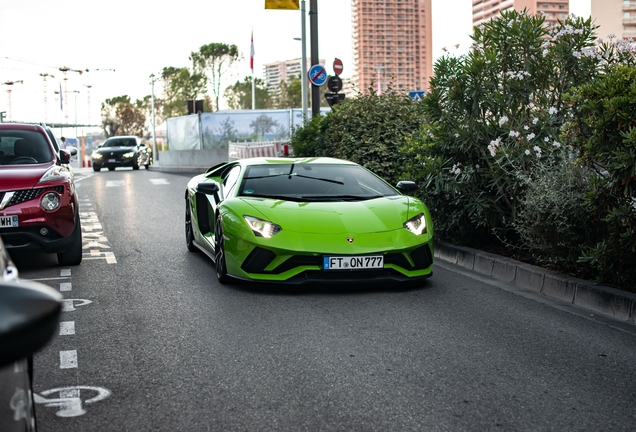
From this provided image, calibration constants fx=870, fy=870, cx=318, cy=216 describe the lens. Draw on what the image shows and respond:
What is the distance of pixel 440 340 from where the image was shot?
5.98m

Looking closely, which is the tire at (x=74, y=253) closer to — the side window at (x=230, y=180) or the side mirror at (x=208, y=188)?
the side mirror at (x=208, y=188)

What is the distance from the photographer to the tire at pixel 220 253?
8.24 m

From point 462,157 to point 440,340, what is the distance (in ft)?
14.5

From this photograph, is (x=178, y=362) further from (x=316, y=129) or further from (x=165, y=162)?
(x=165, y=162)

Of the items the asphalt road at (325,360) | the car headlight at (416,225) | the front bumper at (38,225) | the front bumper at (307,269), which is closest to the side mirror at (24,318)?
the asphalt road at (325,360)

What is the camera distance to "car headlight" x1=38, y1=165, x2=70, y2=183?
918cm

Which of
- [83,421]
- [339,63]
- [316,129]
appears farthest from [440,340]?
[339,63]

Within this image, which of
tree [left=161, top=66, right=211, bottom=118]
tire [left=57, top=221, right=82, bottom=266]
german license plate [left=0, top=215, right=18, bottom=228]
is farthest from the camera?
tree [left=161, top=66, right=211, bottom=118]

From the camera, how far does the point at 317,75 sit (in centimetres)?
2367

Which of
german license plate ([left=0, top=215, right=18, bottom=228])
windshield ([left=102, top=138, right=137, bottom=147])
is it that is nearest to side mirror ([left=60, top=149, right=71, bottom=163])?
german license plate ([left=0, top=215, right=18, bottom=228])

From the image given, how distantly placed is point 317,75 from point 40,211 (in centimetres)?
1547

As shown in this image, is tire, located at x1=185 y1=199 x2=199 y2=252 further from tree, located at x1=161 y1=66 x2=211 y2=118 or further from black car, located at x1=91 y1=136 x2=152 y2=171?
tree, located at x1=161 y1=66 x2=211 y2=118

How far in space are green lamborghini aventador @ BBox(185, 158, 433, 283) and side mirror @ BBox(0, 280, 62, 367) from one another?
5988 millimetres

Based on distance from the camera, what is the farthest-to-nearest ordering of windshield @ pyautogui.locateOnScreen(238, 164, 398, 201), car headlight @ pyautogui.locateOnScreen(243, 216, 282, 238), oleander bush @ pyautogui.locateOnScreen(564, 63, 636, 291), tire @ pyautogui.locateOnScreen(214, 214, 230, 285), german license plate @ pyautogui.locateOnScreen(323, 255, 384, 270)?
windshield @ pyautogui.locateOnScreen(238, 164, 398, 201) → tire @ pyautogui.locateOnScreen(214, 214, 230, 285) → car headlight @ pyautogui.locateOnScreen(243, 216, 282, 238) → german license plate @ pyautogui.locateOnScreen(323, 255, 384, 270) → oleander bush @ pyautogui.locateOnScreen(564, 63, 636, 291)
